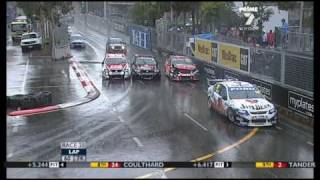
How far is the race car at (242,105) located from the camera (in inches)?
846

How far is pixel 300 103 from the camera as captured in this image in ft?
73.6

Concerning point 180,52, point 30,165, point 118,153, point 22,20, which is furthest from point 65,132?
point 22,20

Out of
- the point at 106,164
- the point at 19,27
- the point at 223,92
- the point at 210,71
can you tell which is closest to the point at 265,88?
the point at 223,92

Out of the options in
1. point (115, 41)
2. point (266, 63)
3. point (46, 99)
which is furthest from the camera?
point (115, 41)

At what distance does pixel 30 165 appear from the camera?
12.5m

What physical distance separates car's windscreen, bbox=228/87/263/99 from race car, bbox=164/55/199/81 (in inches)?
488

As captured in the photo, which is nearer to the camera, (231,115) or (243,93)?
(231,115)

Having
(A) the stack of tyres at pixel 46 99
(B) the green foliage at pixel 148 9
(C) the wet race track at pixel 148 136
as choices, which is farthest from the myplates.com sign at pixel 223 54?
(B) the green foliage at pixel 148 9

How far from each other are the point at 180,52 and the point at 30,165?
33.2m

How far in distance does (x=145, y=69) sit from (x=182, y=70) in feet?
8.62

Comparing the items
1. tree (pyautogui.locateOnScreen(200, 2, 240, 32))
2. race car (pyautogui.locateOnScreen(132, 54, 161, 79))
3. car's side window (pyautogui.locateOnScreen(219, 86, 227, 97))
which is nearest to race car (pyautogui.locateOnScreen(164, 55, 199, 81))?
race car (pyautogui.locateOnScreen(132, 54, 161, 79))

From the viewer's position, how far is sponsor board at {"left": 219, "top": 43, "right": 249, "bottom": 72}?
31.2 meters

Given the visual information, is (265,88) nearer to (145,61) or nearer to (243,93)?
(243,93)

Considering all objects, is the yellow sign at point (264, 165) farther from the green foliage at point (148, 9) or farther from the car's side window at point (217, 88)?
the car's side window at point (217, 88)
